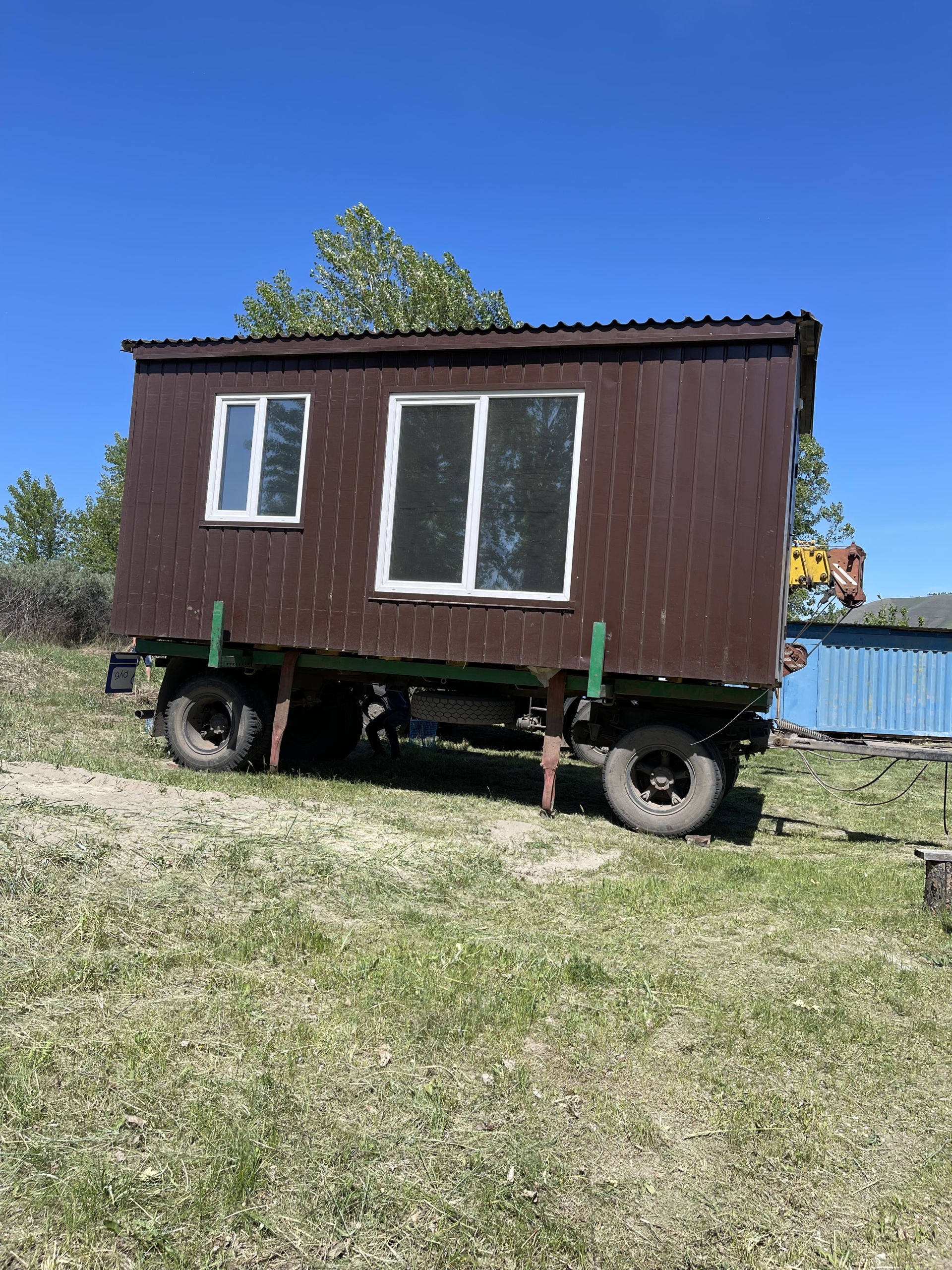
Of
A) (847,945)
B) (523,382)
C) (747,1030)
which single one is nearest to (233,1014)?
(747,1030)

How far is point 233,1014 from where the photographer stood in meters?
3.51

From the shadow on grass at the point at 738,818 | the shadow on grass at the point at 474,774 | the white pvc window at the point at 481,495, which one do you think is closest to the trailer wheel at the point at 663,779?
the shadow on grass at the point at 738,818

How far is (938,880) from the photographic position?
564 cm

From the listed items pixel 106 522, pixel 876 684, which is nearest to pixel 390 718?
pixel 876 684

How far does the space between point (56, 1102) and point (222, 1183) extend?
66 centimetres

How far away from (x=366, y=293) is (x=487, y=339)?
20456 millimetres

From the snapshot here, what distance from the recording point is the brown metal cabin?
299 inches

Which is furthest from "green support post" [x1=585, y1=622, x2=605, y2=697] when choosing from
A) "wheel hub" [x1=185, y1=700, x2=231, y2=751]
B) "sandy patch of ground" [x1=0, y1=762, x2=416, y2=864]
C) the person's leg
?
the person's leg

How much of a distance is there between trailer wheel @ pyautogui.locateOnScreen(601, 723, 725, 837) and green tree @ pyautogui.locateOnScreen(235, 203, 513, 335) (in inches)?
824

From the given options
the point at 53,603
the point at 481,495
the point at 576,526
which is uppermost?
the point at 481,495

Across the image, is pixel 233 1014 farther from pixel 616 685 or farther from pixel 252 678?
pixel 252 678

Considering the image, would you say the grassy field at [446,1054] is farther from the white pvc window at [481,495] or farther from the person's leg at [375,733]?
→ the person's leg at [375,733]

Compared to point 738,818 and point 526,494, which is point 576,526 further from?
point 738,818

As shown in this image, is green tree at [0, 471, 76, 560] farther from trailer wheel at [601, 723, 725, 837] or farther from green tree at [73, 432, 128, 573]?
trailer wheel at [601, 723, 725, 837]
